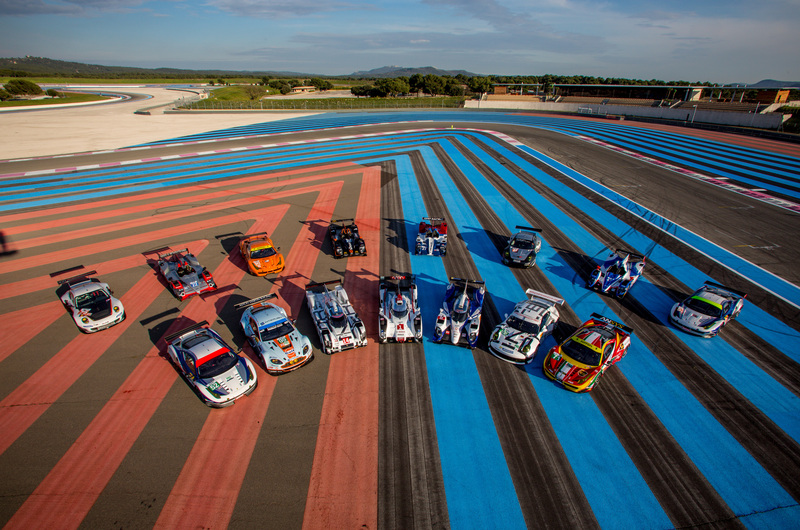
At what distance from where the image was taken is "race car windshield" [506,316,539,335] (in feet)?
40.6

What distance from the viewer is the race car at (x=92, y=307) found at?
13.9 meters

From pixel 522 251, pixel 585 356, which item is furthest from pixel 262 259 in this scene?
pixel 585 356

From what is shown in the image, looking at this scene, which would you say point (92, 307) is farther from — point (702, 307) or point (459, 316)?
point (702, 307)

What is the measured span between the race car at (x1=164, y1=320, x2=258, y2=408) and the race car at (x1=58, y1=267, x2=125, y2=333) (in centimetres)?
454

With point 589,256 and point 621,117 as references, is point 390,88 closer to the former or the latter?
point 621,117

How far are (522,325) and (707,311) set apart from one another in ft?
25.6

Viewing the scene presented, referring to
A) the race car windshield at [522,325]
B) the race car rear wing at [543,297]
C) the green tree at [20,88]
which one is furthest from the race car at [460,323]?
the green tree at [20,88]

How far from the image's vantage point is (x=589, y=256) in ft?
64.6

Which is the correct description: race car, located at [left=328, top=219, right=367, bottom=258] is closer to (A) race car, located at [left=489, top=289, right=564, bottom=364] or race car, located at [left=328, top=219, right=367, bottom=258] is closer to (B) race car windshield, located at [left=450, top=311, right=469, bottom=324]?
(B) race car windshield, located at [left=450, top=311, right=469, bottom=324]

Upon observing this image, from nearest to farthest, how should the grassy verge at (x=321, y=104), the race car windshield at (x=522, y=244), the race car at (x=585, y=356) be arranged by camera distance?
the race car at (x=585, y=356), the race car windshield at (x=522, y=244), the grassy verge at (x=321, y=104)

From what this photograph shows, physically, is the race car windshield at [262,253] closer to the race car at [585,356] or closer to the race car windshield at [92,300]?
the race car windshield at [92,300]

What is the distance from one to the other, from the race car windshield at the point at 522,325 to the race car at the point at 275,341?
734 centimetres

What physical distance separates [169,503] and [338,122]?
212ft

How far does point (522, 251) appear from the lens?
18.3 m
